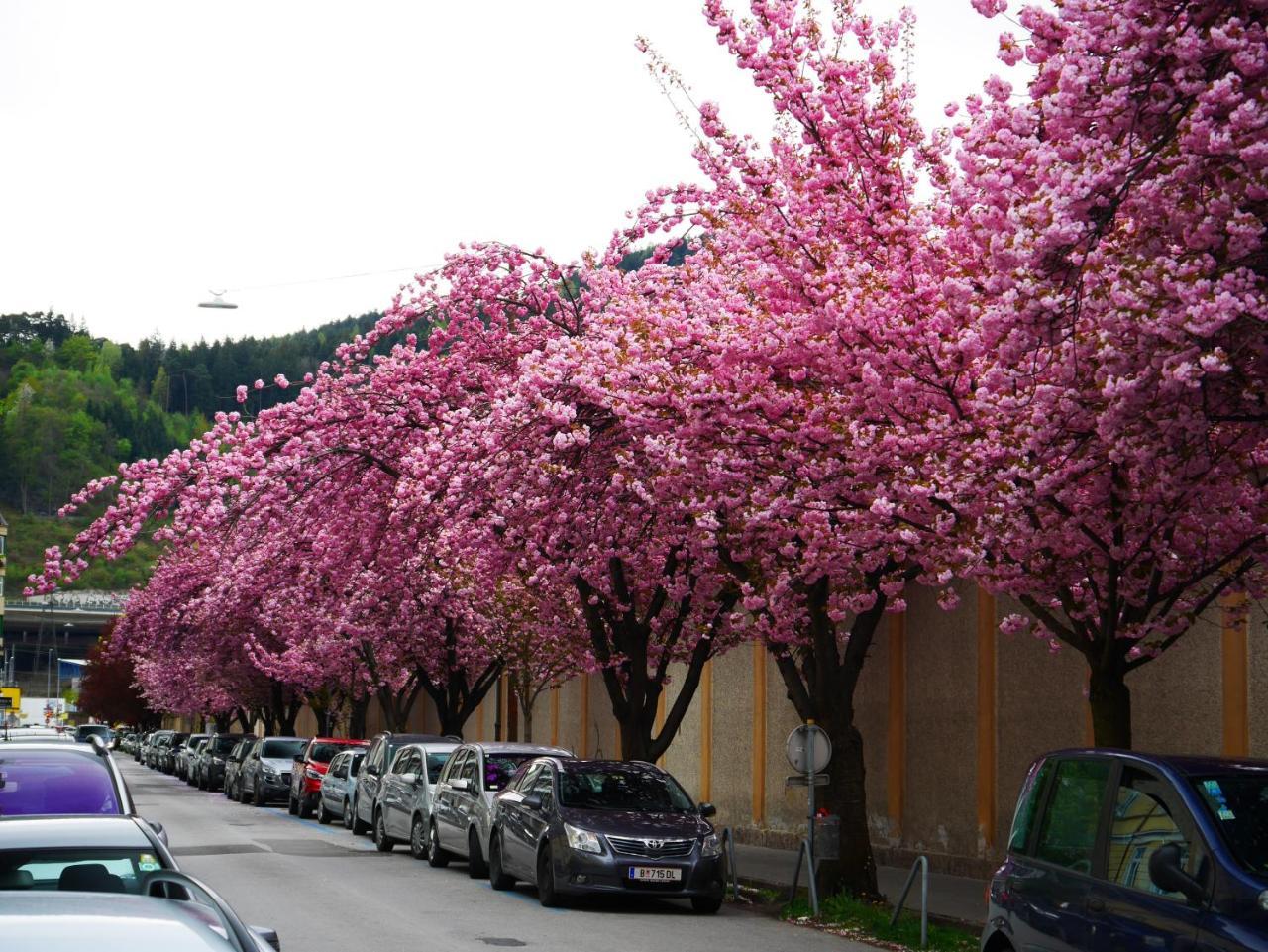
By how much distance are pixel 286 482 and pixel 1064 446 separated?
14.4m

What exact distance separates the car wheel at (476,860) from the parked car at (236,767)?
25.8m

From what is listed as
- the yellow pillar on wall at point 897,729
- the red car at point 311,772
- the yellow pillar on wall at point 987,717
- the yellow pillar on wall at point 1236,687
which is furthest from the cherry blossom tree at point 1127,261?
the red car at point 311,772

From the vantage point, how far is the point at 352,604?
36.5m

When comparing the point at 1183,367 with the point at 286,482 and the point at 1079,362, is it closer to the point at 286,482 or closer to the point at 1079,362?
the point at 1079,362

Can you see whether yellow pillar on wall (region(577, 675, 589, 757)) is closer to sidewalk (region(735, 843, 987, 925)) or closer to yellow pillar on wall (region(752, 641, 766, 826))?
yellow pillar on wall (region(752, 641, 766, 826))

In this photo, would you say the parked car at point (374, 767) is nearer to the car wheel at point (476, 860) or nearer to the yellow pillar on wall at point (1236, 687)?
the car wheel at point (476, 860)

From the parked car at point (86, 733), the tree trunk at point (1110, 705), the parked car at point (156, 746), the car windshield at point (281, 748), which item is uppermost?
the tree trunk at point (1110, 705)

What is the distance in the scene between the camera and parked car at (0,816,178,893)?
6555mm

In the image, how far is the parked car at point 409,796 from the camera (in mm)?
23875

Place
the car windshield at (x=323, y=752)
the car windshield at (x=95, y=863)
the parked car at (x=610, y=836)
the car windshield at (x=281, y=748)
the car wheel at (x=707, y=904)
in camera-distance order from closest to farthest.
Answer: the car windshield at (x=95, y=863) → the parked car at (x=610, y=836) → the car wheel at (x=707, y=904) → the car windshield at (x=323, y=752) → the car windshield at (x=281, y=748)

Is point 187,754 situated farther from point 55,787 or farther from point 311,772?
point 55,787

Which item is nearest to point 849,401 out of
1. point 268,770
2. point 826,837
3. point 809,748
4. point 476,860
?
point 809,748

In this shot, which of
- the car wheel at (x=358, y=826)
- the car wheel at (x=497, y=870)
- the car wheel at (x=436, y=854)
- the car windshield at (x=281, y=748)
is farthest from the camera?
the car windshield at (x=281, y=748)

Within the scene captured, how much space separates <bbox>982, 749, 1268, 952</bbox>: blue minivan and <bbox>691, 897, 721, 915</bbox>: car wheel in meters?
7.64
